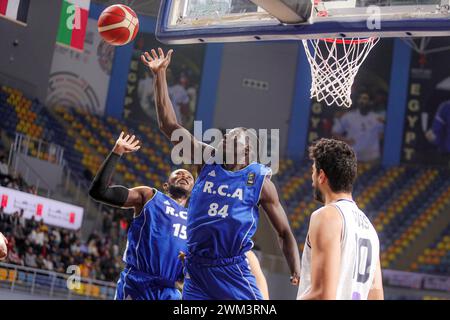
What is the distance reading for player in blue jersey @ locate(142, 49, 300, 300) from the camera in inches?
170

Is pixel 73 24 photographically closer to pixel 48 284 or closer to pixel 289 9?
pixel 48 284

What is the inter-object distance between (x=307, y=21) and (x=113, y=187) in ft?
6.44

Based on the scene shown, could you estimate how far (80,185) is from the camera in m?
17.5

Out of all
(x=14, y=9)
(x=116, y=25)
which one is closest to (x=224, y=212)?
(x=116, y=25)

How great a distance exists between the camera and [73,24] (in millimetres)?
14086

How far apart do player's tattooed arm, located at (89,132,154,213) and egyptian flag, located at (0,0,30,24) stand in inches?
235

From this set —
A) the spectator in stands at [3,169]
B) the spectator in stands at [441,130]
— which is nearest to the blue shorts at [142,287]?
the spectator in stands at [3,169]

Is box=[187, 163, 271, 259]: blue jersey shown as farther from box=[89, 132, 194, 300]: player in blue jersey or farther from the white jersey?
the white jersey

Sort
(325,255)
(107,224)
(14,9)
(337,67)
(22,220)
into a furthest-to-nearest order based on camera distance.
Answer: (107,224) < (22,220) < (14,9) < (337,67) < (325,255)

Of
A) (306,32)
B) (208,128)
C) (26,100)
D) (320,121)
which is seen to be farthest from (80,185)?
(306,32)

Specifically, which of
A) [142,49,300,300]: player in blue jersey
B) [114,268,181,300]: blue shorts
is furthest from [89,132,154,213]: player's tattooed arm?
[114,268,181,300]: blue shorts

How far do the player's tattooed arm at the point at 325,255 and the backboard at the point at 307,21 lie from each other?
8.20ft

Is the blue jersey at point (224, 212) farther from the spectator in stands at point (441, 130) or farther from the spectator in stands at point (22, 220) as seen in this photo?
the spectator in stands at point (441, 130)
